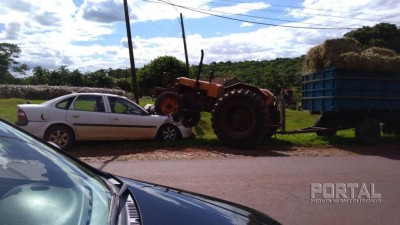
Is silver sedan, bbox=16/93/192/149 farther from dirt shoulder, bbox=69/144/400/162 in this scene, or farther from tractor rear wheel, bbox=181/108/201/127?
tractor rear wheel, bbox=181/108/201/127

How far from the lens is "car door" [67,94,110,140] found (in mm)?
11856

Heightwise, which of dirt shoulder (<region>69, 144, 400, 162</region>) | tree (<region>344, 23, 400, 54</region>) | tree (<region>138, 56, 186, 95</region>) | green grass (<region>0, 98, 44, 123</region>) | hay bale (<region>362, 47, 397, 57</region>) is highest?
tree (<region>344, 23, 400, 54</region>)

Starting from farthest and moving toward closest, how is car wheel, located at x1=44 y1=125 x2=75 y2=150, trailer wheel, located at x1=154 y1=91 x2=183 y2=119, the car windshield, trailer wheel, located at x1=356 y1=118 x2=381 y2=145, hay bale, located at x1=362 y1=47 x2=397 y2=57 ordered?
1. trailer wheel, located at x1=154 y1=91 x2=183 y2=119
2. hay bale, located at x1=362 y1=47 x2=397 y2=57
3. trailer wheel, located at x1=356 y1=118 x2=381 y2=145
4. car wheel, located at x1=44 y1=125 x2=75 y2=150
5. the car windshield

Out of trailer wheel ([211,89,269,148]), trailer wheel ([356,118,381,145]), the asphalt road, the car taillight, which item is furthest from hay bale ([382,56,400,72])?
the car taillight

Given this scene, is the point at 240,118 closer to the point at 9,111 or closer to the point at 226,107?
the point at 226,107

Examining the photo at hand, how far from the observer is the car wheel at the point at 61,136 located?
11.7m

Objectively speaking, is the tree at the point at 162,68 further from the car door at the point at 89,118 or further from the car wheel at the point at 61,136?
the car wheel at the point at 61,136

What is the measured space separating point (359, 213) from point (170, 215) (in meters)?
4.35

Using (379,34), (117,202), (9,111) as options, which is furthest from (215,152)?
(379,34)

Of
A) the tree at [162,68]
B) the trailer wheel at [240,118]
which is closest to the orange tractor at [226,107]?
the trailer wheel at [240,118]

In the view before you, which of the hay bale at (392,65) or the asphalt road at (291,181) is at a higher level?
the hay bale at (392,65)

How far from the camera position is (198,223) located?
7.32 ft

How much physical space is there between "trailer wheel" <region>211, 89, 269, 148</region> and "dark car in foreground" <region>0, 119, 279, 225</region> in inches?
376

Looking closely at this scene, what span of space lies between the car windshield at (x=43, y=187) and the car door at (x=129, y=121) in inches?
371
